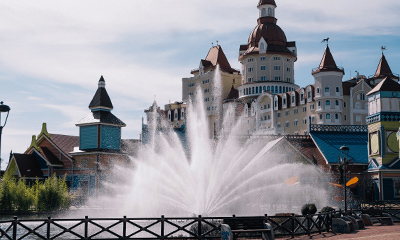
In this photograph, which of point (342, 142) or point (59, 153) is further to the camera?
point (59, 153)

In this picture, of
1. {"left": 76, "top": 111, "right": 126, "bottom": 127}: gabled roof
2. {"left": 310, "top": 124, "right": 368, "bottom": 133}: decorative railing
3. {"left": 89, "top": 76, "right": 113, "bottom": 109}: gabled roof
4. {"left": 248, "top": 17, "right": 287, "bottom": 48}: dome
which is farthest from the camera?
{"left": 248, "top": 17, "right": 287, "bottom": 48}: dome

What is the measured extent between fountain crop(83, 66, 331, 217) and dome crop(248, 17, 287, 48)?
1791 inches

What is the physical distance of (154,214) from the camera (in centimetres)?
3462

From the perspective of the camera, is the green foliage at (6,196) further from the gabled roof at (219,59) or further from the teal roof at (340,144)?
the gabled roof at (219,59)

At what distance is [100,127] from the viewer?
2205 inches

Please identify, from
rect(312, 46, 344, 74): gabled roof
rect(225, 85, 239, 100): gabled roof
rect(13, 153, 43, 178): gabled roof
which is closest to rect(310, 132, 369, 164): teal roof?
rect(312, 46, 344, 74): gabled roof

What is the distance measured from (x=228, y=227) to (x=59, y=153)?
1687 inches

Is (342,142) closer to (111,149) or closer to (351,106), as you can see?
(111,149)

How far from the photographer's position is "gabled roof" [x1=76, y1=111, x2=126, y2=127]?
56.4m

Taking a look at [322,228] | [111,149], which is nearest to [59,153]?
[111,149]

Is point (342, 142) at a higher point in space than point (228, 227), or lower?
higher

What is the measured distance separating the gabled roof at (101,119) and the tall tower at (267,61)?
152 ft

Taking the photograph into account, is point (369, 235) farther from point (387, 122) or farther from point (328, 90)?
point (328, 90)

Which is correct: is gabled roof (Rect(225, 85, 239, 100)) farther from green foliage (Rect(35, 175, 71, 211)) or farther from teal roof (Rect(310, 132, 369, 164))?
green foliage (Rect(35, 175, 71, 211))
